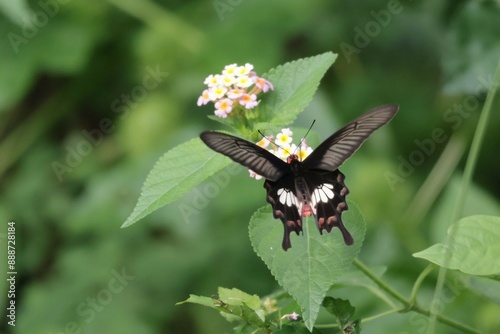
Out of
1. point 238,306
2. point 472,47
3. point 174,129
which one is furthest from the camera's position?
point 174,129

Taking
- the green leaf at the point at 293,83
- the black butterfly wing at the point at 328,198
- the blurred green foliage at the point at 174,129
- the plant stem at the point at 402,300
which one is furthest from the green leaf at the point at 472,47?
the black butterfly wing at the point at 328,198

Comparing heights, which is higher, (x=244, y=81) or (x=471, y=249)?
(x=244, y=81)

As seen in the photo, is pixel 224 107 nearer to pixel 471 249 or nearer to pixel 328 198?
pixel 328 198

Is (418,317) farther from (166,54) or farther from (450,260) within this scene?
(166,54)

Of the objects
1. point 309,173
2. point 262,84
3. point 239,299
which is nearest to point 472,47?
point 262,84

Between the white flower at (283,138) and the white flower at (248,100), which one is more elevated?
the white flower at (248,100)

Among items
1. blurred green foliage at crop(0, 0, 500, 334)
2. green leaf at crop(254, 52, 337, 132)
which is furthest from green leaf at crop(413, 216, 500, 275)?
blurred green foliage at crop(0, 0, 500, 334)

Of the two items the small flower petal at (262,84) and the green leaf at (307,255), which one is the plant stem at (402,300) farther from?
the small flower petal at (262,84)

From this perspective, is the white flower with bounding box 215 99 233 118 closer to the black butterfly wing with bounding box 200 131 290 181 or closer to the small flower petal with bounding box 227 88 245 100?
the small flower petal with bounding box 227 88 245 100
